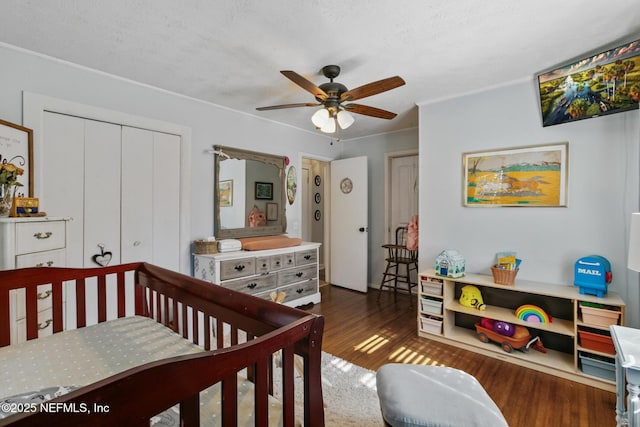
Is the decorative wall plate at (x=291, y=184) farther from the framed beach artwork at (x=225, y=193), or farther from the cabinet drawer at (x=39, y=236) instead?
Answer: the cabinet drawer at (x=39, y=236)

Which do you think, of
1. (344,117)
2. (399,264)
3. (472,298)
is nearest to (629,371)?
(472,298)

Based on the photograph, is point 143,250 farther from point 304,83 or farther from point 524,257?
point 524,257

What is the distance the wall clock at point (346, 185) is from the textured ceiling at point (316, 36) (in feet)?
6.36

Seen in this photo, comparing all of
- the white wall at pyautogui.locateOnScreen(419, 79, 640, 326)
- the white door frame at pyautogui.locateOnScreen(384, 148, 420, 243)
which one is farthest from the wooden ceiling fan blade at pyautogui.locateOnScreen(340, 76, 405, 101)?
the white door frame at pyautogui.locateOnScreen(384, 148, 420, 243)

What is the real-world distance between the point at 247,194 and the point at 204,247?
35.8 inches

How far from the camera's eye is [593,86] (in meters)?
2.09

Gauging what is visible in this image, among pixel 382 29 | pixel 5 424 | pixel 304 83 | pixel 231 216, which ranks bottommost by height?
pixel 5 424

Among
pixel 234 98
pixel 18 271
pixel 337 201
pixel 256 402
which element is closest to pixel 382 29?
pixel 234 98

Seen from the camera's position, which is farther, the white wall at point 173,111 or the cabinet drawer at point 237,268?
the cabinet drawer at point 237,268

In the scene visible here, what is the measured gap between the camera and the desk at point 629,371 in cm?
119

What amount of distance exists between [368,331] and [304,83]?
2368mm

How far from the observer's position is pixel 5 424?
40 cm

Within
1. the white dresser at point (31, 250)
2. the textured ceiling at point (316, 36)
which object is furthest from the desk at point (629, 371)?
the white dresser at point (31, 250)

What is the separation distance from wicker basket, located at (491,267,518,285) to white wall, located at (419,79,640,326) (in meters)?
0.27
